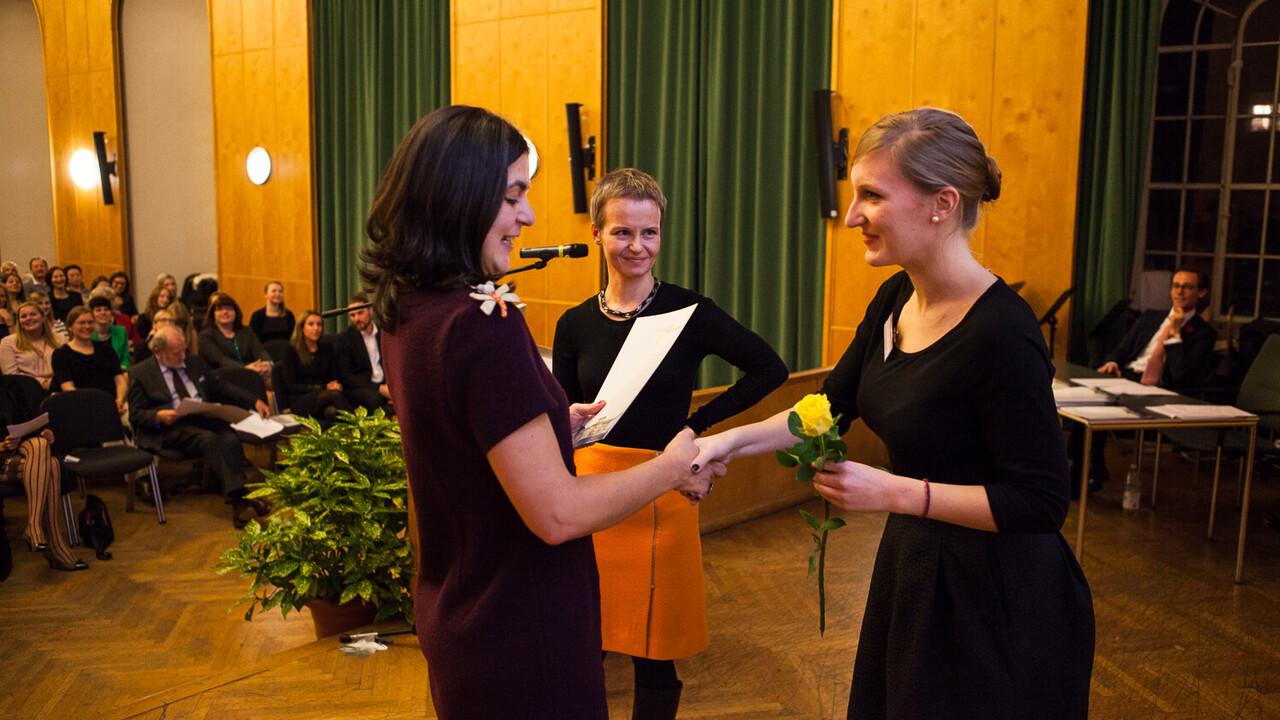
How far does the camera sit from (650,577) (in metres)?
2.37

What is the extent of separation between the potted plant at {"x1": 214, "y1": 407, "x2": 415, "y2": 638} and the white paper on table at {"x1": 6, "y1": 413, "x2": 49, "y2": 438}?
217 centimetres

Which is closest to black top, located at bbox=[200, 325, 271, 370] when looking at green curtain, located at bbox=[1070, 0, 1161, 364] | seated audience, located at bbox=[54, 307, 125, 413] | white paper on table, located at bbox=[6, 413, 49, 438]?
seated audience, located at bbox=[54, 307, 125, 413]

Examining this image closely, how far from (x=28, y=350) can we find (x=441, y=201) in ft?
21.6

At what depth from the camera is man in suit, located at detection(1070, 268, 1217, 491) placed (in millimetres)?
5625

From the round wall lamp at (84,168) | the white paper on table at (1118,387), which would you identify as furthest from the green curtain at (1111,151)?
the round wall lamp at (84,168)

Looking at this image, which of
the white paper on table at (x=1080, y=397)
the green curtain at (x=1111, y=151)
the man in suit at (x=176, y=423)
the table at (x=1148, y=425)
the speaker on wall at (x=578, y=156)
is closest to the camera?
the table at (x=1148, y=425)

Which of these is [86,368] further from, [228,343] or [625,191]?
[625,191]

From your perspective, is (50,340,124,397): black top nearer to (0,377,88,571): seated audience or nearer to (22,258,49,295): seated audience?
(0,377,88,571): seated audience

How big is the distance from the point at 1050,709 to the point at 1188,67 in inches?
285

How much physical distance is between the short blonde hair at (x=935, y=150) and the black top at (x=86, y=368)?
624 centimetres

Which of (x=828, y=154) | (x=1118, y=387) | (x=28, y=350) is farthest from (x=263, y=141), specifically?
(x=1118, y=387)

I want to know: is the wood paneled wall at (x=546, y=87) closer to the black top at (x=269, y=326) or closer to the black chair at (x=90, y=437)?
the black top at (x=269, y=326)

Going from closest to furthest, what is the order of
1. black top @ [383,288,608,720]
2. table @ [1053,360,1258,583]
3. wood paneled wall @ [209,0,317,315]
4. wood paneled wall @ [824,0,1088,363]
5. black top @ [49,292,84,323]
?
black top @ [383,288,608,720] < table @ [1053,360,1258,583] < wood paneled wall @ [824,0,1088,363] < black top @ [49,292,84,323] < wood paneled wall @ [209,0,317,315]

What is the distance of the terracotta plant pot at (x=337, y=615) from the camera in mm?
3574
